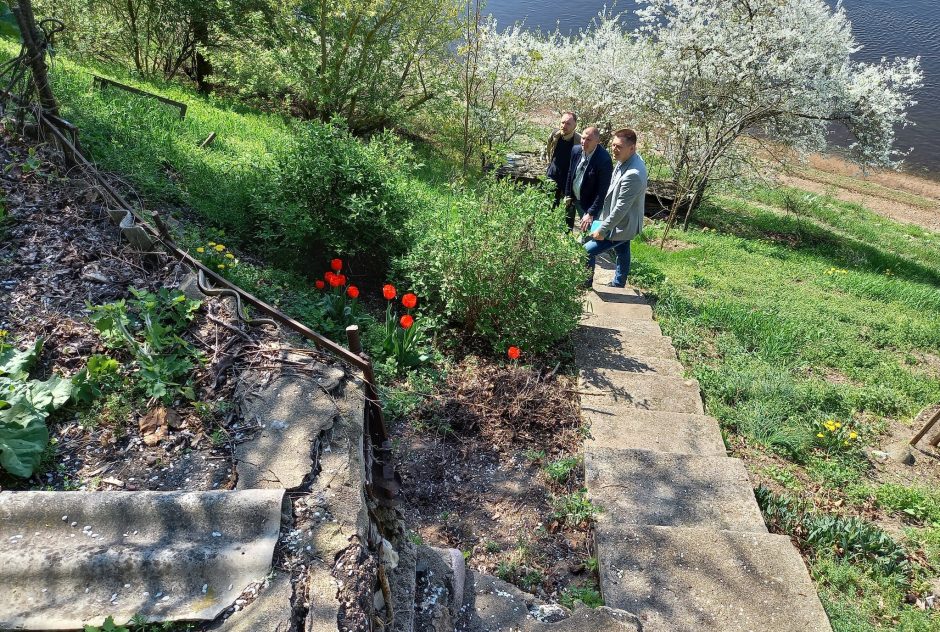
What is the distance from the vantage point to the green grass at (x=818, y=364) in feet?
10.9

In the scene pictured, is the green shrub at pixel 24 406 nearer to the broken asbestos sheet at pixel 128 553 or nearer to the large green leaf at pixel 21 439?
the large green leaf at pixel 21 439

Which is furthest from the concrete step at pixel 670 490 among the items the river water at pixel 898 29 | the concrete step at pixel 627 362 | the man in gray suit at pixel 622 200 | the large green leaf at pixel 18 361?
the river water at pixel 898 29

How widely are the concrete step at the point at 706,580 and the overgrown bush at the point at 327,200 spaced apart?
10.1 ft

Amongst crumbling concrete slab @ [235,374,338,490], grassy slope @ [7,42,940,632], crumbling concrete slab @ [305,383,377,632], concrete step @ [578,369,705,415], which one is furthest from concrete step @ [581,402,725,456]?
crumbling concrete slab @ [235,374,338,490]

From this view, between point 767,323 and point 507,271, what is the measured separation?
2977mm

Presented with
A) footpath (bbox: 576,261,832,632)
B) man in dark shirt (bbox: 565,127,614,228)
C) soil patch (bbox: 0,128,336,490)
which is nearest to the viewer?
soil patch (bbox: 0,128,336,490)

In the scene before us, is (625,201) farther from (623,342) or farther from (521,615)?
(521,615)

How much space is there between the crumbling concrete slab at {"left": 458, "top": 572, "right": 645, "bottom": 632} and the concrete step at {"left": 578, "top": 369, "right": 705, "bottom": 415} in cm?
181

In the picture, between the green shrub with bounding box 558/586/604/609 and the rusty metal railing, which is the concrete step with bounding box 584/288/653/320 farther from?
the rusty metal railing

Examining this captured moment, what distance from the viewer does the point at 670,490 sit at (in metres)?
3.45

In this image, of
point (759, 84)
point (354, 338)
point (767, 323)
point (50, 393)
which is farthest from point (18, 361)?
point (759, 84)

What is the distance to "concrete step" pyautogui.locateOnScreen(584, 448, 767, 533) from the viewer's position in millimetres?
3309

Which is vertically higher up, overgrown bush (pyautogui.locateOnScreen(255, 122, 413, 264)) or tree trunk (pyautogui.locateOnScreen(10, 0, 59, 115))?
tree trunk (pyautogui.locateOnScreen(10, 0, 59, 115))

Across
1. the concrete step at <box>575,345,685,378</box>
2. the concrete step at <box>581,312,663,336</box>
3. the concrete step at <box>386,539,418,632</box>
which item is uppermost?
the concrete step at <box>581,312,663,336</box>
